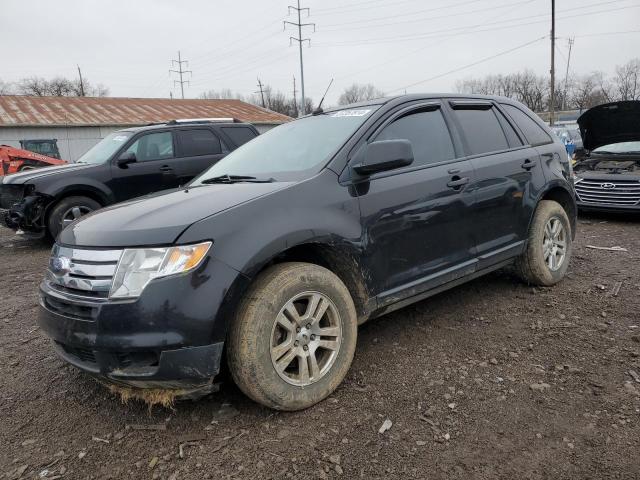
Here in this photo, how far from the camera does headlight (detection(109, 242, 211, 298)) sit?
2.28 metres

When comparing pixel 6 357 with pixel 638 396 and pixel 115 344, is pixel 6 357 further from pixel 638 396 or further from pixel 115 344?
pixel 638 396

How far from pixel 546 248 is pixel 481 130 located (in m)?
1.27

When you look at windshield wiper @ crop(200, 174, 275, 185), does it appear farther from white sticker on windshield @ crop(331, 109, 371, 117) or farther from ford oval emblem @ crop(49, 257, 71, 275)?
ford oval emblem @ crop(49, 257, 71, 275)

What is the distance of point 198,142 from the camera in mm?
8195

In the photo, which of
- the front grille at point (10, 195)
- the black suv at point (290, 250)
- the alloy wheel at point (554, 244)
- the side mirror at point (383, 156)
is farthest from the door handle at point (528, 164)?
the front grille at point (10, 195)

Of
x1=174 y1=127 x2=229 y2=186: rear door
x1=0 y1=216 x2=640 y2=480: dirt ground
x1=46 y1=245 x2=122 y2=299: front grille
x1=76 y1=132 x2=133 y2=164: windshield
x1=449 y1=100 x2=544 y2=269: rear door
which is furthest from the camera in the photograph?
x1=174 y1=127 x2=229 y2=186: rear door

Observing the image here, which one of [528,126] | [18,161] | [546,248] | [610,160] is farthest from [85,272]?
[18,161]

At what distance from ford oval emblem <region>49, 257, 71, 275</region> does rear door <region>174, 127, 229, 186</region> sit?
212 inches

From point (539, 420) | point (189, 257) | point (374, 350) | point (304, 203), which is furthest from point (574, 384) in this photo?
point (189, 257)

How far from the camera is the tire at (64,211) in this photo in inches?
279

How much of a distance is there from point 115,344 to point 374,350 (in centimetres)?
174

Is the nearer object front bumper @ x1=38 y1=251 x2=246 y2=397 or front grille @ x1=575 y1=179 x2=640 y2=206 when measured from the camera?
Answer: front bumper @ x1=38 y1=251 x2=246 y2=397

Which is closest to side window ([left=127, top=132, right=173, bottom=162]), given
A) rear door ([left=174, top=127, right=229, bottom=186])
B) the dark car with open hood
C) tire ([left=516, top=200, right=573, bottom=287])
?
rear door ([left=174, top=127, right=229, bottom=186])

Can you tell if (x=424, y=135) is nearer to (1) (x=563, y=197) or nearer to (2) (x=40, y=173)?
(1) (x=563, y=197)
